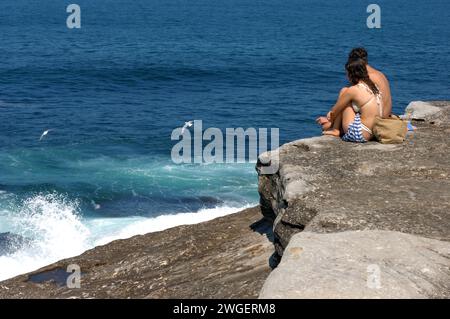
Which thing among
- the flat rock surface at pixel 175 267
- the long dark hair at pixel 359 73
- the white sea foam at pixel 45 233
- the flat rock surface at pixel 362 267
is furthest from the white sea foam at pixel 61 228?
the flat rock surface at pixel 362 267

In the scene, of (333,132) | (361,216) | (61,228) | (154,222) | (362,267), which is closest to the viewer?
(362,267)

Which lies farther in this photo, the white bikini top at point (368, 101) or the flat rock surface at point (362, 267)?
the white bikini top at point (368, 101)

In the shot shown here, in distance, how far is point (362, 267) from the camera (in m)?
8.93

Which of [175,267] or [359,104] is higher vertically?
[359,104]

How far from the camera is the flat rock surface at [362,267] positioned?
8.34 meters

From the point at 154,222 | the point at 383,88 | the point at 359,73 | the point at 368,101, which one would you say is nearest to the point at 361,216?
the point at 368,101

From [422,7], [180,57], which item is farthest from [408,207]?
[422,7]

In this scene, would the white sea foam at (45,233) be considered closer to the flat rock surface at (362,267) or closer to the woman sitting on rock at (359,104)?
the woman sitting on rock at (359,104)

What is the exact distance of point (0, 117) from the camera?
43906 millimetres

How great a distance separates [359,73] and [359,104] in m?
0.53

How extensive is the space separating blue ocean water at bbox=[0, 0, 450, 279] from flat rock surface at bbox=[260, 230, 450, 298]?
15016 millimetres

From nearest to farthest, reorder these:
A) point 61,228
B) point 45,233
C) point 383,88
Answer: point 383,88 → point 45,233 → point 61,228

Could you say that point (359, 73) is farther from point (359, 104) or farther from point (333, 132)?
point (333, 132)

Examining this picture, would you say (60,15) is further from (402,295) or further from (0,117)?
(402,295)
